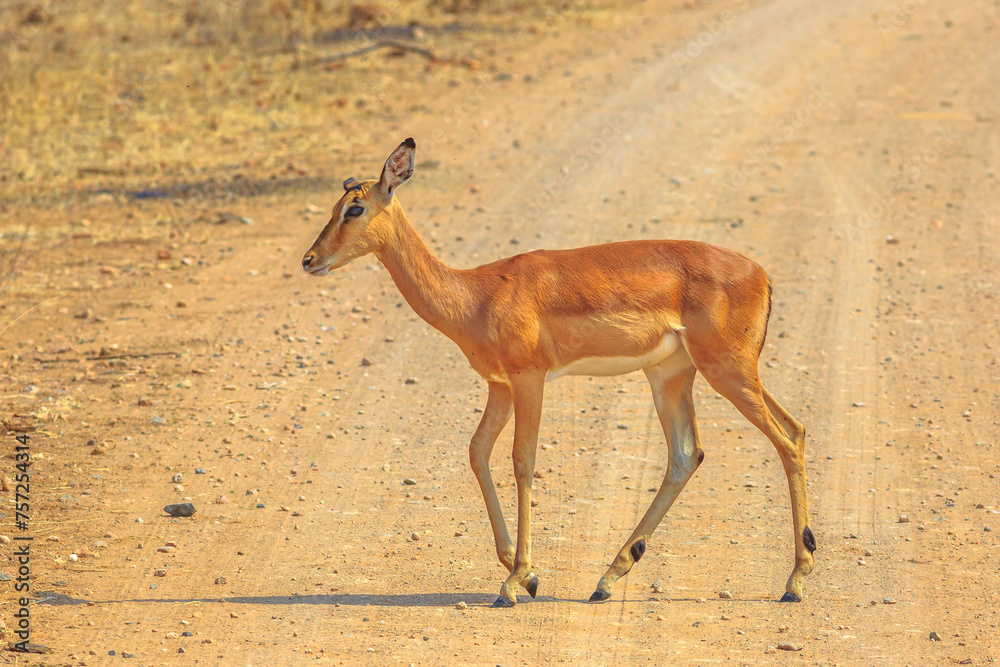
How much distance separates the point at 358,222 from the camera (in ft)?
20.7

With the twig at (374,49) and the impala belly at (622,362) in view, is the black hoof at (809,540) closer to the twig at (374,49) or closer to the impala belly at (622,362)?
the impala belly at (622,362)

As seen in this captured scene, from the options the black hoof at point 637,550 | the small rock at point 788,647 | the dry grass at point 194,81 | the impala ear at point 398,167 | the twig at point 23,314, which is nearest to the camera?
the small rock at point 788,647

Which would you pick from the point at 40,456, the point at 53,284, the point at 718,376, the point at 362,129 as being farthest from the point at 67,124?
the point at 718,376

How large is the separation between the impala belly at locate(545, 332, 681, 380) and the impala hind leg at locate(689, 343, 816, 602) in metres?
0.12

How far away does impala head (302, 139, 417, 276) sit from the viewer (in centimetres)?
627

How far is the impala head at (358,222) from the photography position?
6270 mm

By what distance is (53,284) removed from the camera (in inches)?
465
